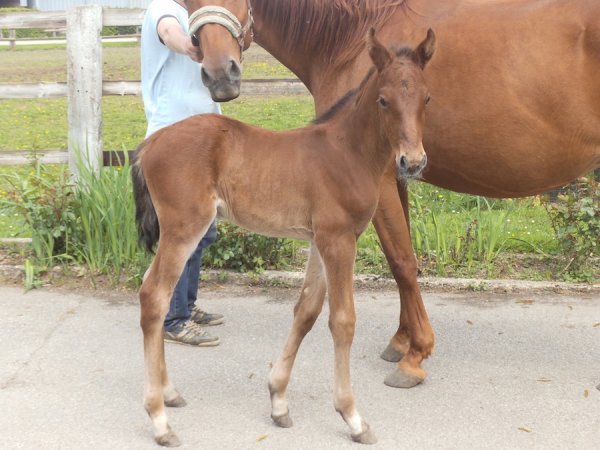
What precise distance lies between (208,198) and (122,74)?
→ 12.1 m

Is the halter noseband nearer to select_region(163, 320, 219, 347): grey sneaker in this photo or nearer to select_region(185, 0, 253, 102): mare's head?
select_region(185, 0, 253, 102): mare's head

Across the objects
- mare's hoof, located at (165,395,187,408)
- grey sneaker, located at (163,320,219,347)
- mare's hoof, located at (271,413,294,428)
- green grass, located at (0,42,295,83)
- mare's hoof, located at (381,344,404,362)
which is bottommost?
mare's hoof, located at (271,413,294,428)

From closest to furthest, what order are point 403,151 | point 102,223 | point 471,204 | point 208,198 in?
point 403,151 < point 208,198 < point 102,223 < point 471,204

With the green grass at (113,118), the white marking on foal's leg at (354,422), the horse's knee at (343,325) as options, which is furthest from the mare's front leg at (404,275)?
the green grass at (113,118)

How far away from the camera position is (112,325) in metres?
4.70

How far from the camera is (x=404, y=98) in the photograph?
293cm

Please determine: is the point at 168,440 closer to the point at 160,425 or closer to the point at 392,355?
the point at 160,425

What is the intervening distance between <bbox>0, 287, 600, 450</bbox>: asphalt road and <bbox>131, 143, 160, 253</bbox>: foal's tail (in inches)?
31.7

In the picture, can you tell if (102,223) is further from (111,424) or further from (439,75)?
(439,75)

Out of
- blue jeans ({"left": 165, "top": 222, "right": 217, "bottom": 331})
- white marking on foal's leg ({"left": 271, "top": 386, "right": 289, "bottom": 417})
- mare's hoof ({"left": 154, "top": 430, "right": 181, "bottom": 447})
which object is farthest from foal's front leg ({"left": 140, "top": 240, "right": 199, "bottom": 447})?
blue jeans ({"left": 165, "top": 222, "right": 217, "bottom": 331})

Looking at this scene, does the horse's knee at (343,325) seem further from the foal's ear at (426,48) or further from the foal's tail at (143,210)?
the foal's ear at (426,48)

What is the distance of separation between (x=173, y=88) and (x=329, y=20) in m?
0.94

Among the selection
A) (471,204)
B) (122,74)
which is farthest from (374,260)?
(122,74)

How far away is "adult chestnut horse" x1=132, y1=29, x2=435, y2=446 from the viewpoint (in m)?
3.24
